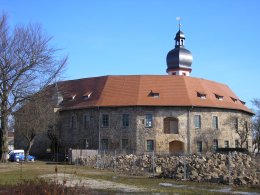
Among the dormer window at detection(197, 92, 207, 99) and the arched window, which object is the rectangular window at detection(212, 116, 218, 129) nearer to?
the dormer window at detection(197, 92, 207, 99)

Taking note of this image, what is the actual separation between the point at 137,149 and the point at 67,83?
17.6 m

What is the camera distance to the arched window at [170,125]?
1917 inches

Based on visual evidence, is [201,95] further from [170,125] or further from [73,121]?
[73,121]

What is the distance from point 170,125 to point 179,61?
2337cm

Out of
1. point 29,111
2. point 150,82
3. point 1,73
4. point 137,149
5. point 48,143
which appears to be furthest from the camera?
point 48,143

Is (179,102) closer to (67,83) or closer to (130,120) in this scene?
(130,120)

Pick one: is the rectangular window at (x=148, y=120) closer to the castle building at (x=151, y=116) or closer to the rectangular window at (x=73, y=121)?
the castle building at (x=151, y=116)

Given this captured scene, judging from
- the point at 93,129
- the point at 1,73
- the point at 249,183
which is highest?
the point at 1,73

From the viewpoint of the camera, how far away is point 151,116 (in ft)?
159

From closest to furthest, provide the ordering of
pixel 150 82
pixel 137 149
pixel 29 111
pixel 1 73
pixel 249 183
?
pixel 249 183
pixel 1 73
pixel 29 111
pixel 137 149
pixel 150 82

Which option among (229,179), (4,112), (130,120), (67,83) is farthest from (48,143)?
(229,179)

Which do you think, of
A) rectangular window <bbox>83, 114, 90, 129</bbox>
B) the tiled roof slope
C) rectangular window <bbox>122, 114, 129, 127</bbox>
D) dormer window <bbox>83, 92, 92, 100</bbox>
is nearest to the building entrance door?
the tiled roof slope

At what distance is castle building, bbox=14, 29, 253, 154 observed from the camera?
4825 cm

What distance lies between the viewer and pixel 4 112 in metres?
35.8
